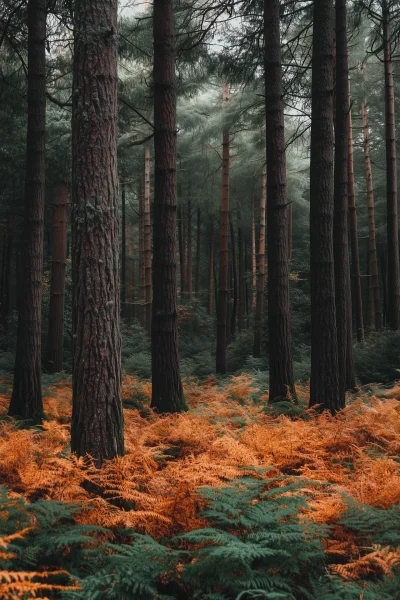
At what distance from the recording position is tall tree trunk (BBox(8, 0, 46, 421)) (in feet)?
25.2

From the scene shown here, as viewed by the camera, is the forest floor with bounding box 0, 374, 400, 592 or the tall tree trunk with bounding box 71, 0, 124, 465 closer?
the forest floor with bounding box 0, 374, 400, 592

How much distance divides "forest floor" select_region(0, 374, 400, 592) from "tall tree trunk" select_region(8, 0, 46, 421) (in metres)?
0.44

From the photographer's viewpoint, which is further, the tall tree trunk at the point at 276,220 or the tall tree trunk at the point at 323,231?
the tall tree trunk at the point at 276,220

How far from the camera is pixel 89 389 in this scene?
4.36 m

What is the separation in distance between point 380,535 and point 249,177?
21.3 metres

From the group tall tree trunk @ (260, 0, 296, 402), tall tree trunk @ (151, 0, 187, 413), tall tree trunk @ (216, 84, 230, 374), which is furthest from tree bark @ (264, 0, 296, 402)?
tall tree trunk @ (216, 84, 230, 374)

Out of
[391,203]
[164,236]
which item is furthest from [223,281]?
[164,236]

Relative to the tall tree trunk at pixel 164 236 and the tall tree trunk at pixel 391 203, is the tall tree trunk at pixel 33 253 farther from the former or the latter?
the tall tree trunk at pixel 391 203

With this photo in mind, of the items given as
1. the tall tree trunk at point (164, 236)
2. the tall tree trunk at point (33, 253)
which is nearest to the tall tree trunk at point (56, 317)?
the tall tree trunk at point (33, 253)

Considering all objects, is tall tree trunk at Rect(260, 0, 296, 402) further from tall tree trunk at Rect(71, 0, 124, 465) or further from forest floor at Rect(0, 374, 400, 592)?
tall tree trunk at Rect(71, 0, 124, 465)

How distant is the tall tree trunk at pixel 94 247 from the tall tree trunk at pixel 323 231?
387cm

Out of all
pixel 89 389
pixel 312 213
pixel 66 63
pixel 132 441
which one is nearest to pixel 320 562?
pixel 89 389

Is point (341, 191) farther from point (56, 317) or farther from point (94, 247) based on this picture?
point (56, 317)

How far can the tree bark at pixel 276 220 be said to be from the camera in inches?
337
